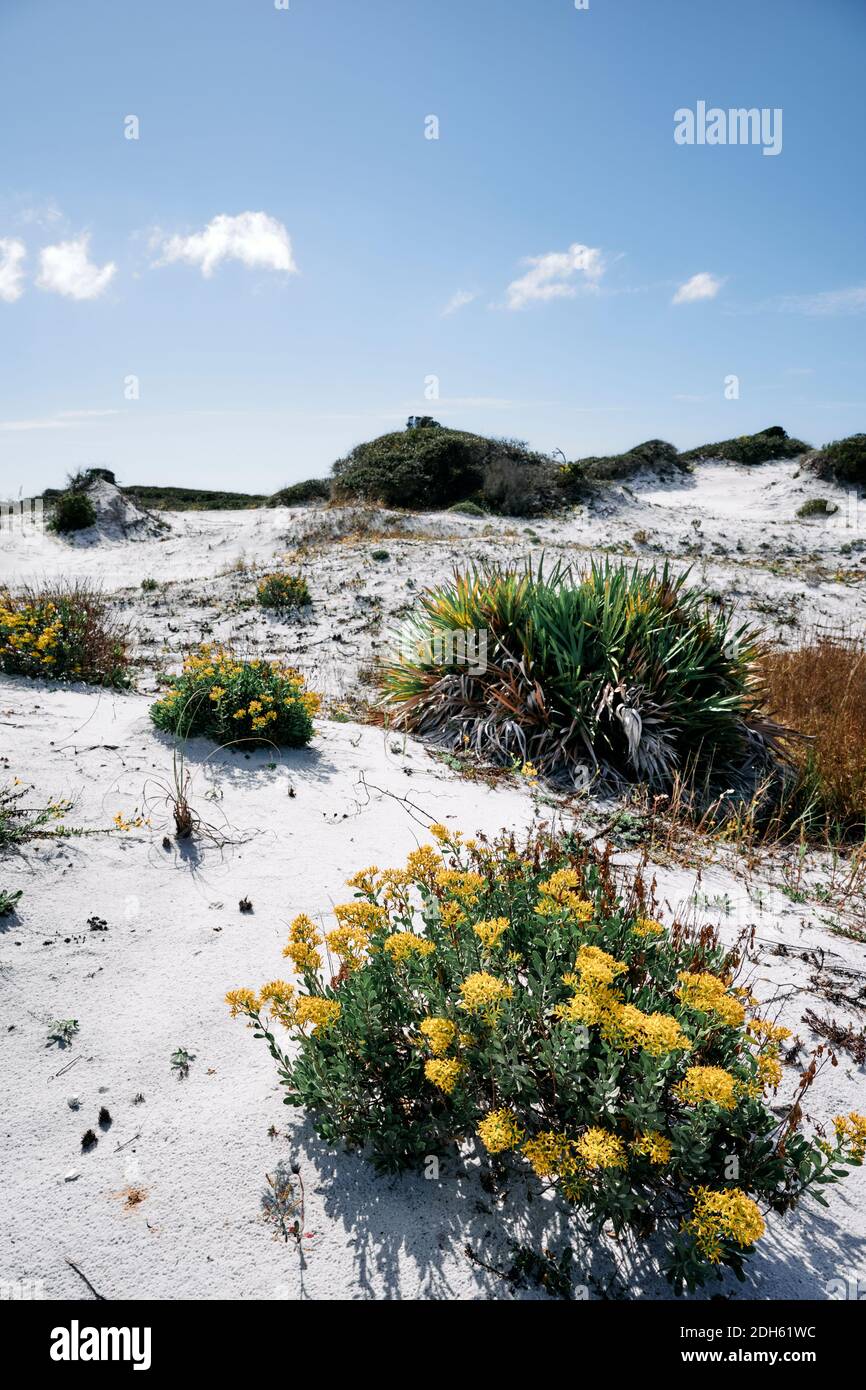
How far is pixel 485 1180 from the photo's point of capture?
2.04 meters

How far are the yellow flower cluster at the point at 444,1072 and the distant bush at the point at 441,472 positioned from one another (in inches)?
950

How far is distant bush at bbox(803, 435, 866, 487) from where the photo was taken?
27234mm

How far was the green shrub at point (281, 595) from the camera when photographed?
1181 cm

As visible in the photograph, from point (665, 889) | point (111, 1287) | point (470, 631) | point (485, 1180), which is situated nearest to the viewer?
point (111, 1287)

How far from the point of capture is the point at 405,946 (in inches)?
82.1

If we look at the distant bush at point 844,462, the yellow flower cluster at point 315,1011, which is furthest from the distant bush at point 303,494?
the yellow flower cluster at point 315,1011

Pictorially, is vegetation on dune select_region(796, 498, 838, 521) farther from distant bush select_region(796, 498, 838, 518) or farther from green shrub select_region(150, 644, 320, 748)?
green shrub select_region(150, 644, 320, 748)

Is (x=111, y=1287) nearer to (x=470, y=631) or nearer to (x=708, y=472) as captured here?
(x=470, y=631)

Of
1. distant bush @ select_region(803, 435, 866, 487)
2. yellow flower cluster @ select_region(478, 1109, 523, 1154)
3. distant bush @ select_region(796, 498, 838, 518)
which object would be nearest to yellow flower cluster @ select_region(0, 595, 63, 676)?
yellow flower cluster @ select_region(478, 1109, 523, 1154)

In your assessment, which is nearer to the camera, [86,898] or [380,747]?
[86,898]

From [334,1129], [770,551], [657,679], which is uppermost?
[770,551]

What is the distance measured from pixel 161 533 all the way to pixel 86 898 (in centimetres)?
2098
